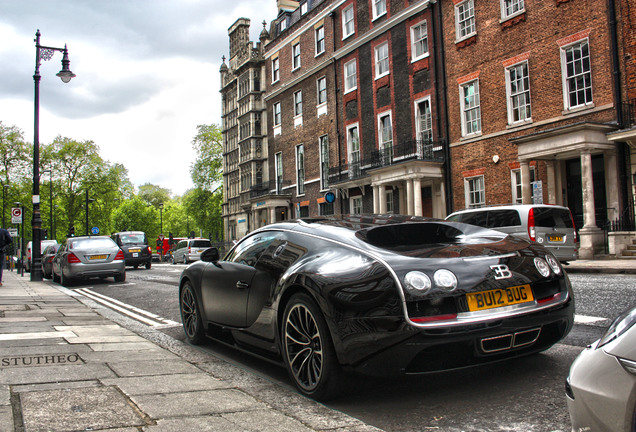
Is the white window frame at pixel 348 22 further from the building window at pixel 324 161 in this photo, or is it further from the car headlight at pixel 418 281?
the car headlight at pixel 418 281

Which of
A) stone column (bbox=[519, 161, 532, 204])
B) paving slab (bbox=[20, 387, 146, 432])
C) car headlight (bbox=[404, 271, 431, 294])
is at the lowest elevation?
paving slab (bbox=[20, 387, 146, 432])

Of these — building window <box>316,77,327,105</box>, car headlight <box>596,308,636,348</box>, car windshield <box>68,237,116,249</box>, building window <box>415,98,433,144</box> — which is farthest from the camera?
building window <box>316,77,327,105</box>

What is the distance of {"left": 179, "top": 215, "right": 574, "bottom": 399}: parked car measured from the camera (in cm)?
320

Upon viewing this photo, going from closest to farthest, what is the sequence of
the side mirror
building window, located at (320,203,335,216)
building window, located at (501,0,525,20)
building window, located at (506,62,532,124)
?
1. the side mirror
2. building window, located at (506,62,532,124)
3. building window, located at (501,0,525,20)
4. building window, located at (320,203,335,216)

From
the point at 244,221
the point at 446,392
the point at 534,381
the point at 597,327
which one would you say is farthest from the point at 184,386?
the point at 244,221

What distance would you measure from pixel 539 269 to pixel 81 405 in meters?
3.03

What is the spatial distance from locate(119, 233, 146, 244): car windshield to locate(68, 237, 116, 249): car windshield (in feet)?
32.6

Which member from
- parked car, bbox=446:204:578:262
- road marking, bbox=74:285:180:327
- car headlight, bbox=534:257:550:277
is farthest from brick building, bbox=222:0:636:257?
car headlight, bbox=534:257:550:277

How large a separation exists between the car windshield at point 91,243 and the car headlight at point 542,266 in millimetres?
14721

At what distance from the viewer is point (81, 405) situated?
3.38m

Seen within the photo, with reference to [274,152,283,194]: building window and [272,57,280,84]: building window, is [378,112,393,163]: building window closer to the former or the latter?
[274,152,283,194]: building window

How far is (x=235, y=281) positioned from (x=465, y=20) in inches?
830

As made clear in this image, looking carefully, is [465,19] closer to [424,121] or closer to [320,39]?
[424,121]

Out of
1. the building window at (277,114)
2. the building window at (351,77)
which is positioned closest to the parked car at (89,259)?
the building window at (351,77)
